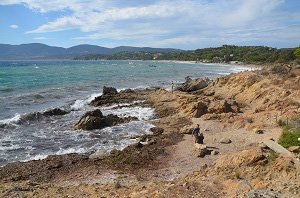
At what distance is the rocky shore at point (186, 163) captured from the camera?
14.0 meters

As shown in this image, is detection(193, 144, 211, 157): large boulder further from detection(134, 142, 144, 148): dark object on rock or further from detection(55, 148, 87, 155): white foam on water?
detection(55, 148, 87, 155): white foam on water

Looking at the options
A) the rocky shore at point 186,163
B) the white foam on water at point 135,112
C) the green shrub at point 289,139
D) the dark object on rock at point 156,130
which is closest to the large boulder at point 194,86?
→ the white foam on water at point 135,112

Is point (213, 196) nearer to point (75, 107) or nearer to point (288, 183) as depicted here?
point (288, 183)

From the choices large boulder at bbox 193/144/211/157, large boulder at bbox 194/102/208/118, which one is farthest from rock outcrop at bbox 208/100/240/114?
large boulder at bbox 193/144/211/157

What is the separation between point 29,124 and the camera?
105 feet

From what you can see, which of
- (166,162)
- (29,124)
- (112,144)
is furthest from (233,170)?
(29,124)

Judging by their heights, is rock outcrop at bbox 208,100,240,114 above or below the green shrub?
below

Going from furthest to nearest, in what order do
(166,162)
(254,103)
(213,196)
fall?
(254,103), (166,162), (213,196)

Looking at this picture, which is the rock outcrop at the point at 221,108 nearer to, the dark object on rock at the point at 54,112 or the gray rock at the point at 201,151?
the gray rock at the point at 201,151

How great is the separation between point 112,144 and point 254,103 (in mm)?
17429

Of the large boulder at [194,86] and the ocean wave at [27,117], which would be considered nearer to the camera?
the ocean wave at [27,117]

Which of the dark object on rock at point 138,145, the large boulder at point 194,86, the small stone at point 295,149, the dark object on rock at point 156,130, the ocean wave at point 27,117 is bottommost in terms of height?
the ocean wave at point 27,117

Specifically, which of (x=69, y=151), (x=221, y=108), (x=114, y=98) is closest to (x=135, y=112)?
(x=221, y=108)

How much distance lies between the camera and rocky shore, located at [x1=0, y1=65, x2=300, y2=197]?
46.0 ft
